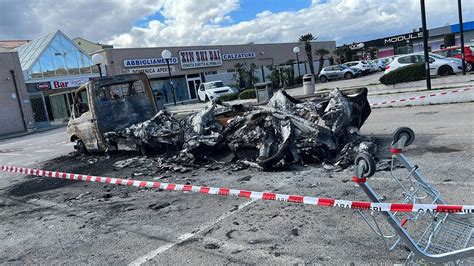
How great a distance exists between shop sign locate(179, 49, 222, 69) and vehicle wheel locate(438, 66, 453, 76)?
2592 cm

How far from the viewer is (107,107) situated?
1051cm

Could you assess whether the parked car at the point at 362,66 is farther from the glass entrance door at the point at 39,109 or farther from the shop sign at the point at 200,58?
the glass entrance door at the point at 39,109

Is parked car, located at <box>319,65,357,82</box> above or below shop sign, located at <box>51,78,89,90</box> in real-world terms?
below

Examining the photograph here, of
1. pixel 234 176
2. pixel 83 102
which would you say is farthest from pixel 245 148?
pixel 83 102

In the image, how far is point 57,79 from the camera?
31922 millimetres

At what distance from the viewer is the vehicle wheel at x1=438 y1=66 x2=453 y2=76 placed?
780 inches

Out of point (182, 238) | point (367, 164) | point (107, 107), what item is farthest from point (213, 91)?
point (367, 164)

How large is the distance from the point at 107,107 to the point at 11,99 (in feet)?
78.1

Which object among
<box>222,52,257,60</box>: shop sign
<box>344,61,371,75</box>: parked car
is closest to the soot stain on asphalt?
<box>344,61,371,75</box>: parked car

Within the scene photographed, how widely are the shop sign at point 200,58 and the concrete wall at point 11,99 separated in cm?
1515

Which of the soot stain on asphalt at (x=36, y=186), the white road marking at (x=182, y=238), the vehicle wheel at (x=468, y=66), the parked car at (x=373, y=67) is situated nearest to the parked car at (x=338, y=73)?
the parked car at (x=373, y=67)

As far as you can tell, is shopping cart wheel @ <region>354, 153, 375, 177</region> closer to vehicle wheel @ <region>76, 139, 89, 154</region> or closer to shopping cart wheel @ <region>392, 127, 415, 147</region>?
shopping cart wheel @ <region>392, 127, 415, 147</region>

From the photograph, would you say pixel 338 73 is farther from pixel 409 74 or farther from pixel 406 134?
pixel 406 134

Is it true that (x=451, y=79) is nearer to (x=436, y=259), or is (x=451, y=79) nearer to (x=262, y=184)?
(x=262, y=184)
